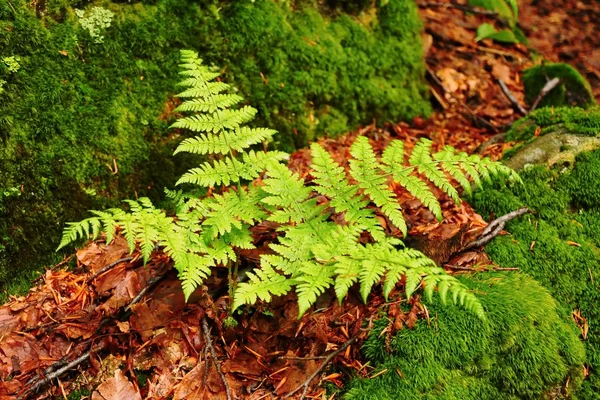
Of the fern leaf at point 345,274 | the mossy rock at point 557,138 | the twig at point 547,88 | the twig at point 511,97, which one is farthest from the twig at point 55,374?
the twig at point 547,88

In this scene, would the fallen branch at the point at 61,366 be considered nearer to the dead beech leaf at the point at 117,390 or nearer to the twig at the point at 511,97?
the dead beech leaf at the point at 117,390

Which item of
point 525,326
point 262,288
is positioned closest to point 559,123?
point 525,326

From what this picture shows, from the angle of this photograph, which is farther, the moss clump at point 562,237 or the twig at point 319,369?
the moss clump at point 562,237

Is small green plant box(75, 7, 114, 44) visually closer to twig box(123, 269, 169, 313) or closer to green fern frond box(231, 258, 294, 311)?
twig box(123, 269, 169, 313)

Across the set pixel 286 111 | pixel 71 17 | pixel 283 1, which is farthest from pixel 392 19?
pixel 71 17

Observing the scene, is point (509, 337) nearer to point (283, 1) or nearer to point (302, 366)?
point (302, 366)

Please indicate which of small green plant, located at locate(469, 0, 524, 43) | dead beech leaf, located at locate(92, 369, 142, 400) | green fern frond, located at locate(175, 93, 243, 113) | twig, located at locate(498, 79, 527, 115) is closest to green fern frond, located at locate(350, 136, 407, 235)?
green fern frond, located at locate(175, 93, 243, 113)
